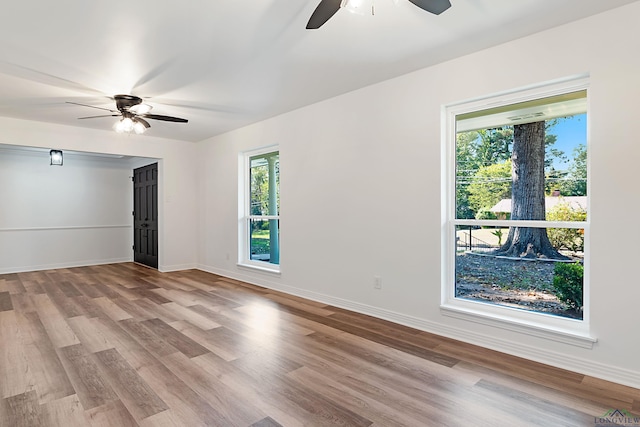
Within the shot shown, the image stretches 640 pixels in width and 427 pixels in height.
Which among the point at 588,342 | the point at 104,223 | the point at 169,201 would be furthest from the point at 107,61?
the point at 104,223

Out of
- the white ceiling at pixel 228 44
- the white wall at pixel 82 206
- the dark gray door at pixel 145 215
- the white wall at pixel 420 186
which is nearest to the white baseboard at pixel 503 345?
the white wall at pixel 420 186

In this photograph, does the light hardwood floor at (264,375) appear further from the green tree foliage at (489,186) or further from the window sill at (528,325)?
the green tree foliage at (489,186)

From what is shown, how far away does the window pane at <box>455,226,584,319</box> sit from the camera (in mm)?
2625

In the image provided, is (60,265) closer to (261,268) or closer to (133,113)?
(261,268)

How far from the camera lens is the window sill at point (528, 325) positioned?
96.2 inches

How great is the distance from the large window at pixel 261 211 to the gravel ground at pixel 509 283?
2.77 meters

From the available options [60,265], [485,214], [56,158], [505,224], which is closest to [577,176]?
[505,224]

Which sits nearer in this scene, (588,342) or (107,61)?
(588,342)

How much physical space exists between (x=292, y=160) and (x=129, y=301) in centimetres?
274

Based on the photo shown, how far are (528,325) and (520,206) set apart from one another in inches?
36.8

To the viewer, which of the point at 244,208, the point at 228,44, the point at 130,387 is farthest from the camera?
the point at 244,208

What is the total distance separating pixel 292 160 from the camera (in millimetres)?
4672

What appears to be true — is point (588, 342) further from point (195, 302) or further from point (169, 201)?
point (169, 201)

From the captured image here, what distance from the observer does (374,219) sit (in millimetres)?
3670
